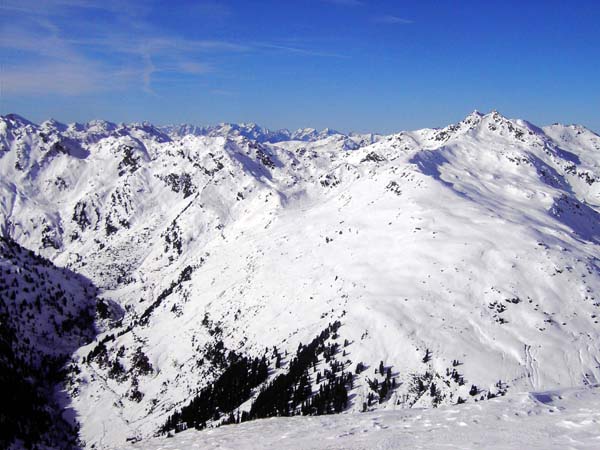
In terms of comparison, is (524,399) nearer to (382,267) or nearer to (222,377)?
(222,377)

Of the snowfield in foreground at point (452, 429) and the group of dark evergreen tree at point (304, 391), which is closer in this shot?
the snowfield in foreground at point (452, 429)

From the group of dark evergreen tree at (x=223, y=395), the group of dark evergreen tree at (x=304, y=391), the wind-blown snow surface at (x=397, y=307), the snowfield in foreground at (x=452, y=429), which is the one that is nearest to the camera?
the snowfield in foreground at (x=452, y=429)

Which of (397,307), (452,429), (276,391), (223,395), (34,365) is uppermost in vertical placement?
(397,307)

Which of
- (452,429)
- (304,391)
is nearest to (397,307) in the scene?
(304,391)

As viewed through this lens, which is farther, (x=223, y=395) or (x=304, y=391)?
(x=223, y=395)

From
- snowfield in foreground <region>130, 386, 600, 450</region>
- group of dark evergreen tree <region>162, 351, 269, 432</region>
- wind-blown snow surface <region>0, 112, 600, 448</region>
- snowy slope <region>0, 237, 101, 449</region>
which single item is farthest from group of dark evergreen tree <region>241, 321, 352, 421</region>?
snowy slope <region>0, 237, 101, 449</region>

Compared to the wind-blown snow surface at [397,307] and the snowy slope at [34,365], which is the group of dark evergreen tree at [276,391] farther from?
the snowy slope at [34,365]

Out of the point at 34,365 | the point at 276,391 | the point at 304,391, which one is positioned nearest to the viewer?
the point at 304,391

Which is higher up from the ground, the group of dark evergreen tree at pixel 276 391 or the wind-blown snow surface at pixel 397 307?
the wind-blown snow surface at pixel 397 307

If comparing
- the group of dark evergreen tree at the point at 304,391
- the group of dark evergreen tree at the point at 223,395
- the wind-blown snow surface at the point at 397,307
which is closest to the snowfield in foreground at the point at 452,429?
the wind-blown snow surface at the point at 397,307

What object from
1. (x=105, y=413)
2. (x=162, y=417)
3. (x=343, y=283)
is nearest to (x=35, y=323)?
(x=105, y=413)

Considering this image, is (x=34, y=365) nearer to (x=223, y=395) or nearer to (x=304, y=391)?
(x=223, y=395)
